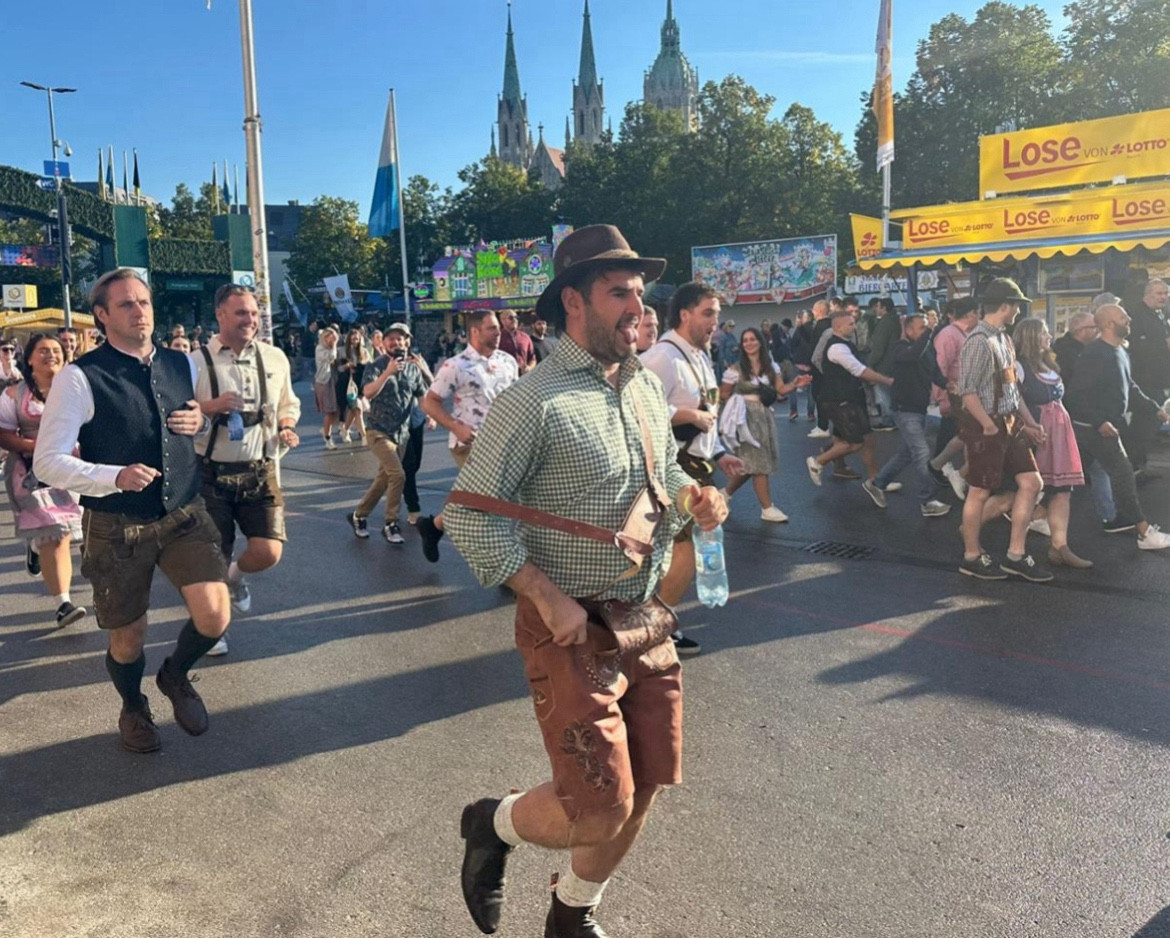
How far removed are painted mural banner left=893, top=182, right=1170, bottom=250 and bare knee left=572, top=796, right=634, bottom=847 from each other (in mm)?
13113

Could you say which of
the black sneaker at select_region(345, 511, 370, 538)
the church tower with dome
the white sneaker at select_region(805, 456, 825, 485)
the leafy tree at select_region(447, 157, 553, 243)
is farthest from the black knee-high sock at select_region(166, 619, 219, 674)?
the church tower with dome

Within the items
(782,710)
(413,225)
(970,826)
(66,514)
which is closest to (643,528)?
(970,826)

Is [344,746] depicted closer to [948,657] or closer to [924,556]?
[948,657]

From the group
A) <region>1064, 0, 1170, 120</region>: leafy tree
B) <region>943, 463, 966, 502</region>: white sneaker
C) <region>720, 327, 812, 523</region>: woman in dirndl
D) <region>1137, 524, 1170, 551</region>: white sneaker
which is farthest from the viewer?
<region>1064, 0, 1170, 120</region>: leafy tree

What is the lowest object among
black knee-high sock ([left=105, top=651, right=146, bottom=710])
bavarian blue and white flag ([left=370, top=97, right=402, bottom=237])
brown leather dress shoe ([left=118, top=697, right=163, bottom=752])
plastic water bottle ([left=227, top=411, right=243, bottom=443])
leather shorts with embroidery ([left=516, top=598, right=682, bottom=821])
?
brown leather dress shoe ([left=118, top=697, right=163, bottom=752])

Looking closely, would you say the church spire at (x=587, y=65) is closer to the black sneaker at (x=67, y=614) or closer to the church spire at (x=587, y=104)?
the church spire at (x=587, y=104)

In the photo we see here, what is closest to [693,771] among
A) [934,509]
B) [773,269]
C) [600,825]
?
[600,825]

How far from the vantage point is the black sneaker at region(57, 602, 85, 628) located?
5.86m

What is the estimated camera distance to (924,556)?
719 centimetres

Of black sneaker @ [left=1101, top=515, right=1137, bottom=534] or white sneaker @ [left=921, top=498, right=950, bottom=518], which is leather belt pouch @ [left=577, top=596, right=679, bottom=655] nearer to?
black sneaker @ [left=1101, top=515, right=1137, bottom=534]

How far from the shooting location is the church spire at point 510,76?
363 feet

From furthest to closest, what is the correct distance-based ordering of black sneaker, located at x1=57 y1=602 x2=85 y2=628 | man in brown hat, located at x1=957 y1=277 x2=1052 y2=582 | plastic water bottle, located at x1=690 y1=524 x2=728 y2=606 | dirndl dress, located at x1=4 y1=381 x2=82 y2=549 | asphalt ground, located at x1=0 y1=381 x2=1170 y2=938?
man in brown hat, located at x1=957 y1=277 x2=1052 y2=582 < black sneaker, located at x1=57 y1=602 x2=85 y2=628 < dirndl dress, located at x1=4 y1=381 x2=82 y2=549 < plastic water bottle, located at x1=690 y1=524 x2=728 y2=606 < asphalt ground, located at x1=0 y1=381 x2=1170 y2=938

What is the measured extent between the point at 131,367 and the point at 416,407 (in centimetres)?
451

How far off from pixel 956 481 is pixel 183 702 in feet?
22.4
